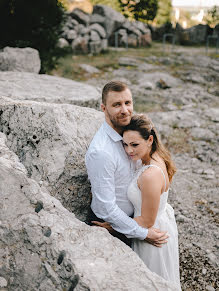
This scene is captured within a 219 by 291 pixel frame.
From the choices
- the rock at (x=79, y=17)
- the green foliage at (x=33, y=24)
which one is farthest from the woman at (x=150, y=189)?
the rock at (x=79, y=17)

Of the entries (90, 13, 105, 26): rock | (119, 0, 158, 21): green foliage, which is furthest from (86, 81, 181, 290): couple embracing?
(119, 0, 158, 21): green foliage

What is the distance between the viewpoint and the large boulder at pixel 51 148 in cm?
304

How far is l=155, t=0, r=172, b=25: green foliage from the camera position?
22.4m

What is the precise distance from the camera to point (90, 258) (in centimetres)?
204

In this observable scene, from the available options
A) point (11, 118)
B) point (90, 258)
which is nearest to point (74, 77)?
point (11, 118)

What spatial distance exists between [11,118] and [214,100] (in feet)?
26.5

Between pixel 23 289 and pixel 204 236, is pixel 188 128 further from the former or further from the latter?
pixel 23 289

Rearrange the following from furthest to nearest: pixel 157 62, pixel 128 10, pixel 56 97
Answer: pixel 128 10 < pixel 157 62 < pixel 56 97

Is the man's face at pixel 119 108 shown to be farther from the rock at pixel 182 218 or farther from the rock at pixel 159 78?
the rock at pixel 159 78

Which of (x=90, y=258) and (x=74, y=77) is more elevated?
(x=74, y=77)

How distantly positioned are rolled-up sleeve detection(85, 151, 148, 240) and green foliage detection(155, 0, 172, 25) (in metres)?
22.2

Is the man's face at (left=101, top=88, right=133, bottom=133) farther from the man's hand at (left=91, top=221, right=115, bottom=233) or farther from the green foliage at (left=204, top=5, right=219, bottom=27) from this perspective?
the green foliage at (left=204, top=5, right=219, bottom=27)

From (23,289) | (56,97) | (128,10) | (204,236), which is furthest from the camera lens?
(128,10)

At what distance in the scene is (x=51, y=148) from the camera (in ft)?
10.3
